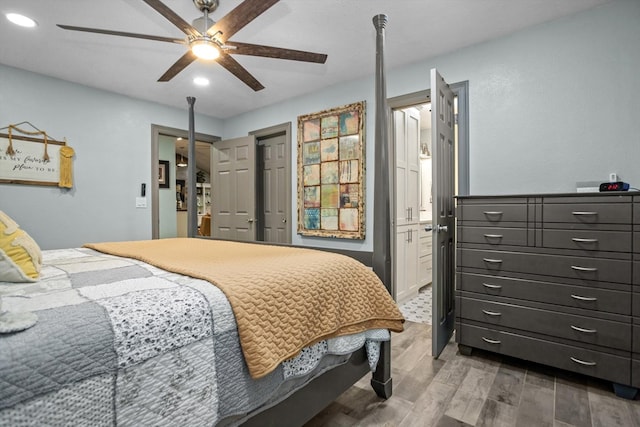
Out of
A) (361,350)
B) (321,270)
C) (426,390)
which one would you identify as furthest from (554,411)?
(321,270)

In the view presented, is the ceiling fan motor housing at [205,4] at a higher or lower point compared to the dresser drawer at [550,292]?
higher

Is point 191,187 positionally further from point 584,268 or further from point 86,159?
point 584,268

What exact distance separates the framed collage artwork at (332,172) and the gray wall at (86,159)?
6.46 ft

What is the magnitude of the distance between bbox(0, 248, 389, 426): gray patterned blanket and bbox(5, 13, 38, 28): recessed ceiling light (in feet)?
7.62

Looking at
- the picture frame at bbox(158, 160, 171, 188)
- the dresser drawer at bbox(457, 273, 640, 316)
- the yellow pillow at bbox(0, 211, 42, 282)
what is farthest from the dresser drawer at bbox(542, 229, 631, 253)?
the picture frame at bbox(158, 160, 171, 188)

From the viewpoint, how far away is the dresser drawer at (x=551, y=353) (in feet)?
5.69

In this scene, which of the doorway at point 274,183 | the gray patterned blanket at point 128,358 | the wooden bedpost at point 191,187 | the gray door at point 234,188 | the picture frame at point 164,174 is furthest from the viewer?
the picture frame at point 164,174

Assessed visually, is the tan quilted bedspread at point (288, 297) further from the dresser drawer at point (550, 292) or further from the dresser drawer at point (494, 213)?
the dresser drawer at point (494, 213)

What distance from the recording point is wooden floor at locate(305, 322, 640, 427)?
1533 millimetres

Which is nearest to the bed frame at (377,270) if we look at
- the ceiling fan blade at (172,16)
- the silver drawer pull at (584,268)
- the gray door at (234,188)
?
the ceiling fan blade at (172,16)

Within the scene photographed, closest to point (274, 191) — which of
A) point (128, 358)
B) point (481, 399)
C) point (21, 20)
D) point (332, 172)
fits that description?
point (332, 172)

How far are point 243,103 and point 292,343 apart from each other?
3779mm

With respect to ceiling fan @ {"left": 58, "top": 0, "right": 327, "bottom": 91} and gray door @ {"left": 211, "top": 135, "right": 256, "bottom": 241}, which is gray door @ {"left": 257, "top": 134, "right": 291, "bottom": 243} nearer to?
gray door @ {"left": 211, "top": 135, "right": 256, "bottom": 241}

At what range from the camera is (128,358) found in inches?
28.7
